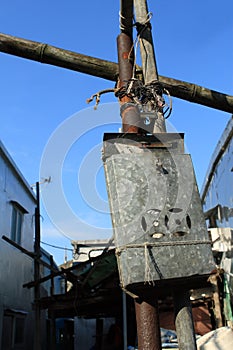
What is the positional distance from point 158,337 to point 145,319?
0.16m

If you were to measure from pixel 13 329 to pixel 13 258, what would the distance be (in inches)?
89.4

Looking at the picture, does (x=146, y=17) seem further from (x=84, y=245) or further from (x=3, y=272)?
(x=84, y=245)

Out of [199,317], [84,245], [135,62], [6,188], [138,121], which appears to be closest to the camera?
[138,121]

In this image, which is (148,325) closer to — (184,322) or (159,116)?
(184,322)

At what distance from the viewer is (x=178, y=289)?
8.77 feet

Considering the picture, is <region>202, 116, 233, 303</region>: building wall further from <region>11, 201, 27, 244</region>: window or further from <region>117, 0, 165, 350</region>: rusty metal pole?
<region>11, 201, 27, 244</region>: window

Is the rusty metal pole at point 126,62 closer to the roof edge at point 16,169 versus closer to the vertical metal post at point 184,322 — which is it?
the vertical metal post at point 184,322

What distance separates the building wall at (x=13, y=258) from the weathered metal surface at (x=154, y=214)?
29.0ft

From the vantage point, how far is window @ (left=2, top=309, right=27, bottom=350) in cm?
1042

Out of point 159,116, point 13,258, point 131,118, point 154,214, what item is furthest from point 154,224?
point 13,258

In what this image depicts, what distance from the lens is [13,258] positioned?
11.9 m

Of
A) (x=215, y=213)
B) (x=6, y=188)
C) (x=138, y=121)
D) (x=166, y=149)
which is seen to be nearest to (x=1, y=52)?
(x=138, y=121)

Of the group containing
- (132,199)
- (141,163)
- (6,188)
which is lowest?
(132,199)

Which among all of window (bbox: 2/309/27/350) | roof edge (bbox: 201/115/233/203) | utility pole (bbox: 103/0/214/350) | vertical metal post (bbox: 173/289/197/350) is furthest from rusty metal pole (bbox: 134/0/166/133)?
window (bbox: 2/309/27/350)
